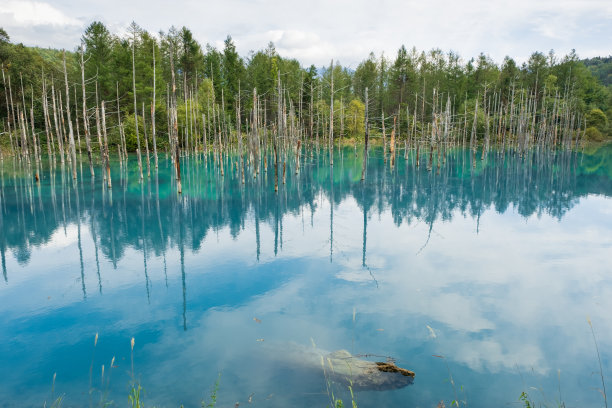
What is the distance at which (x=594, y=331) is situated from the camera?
827cm

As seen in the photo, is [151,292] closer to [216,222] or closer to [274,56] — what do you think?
[216,222]

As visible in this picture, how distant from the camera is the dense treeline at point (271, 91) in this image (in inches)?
1720

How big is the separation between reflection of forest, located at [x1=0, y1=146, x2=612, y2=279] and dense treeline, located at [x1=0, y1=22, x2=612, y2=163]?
30.9 feet

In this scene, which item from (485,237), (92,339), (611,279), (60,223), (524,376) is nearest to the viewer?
(524,376)

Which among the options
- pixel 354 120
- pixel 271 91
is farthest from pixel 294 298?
pixel 354 120

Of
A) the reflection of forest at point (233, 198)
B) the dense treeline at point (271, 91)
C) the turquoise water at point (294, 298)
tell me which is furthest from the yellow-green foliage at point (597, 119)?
the turquoise water at point (294, 298)

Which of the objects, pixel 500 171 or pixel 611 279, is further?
pixel 500 171

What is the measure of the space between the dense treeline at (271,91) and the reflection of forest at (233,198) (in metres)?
9.42

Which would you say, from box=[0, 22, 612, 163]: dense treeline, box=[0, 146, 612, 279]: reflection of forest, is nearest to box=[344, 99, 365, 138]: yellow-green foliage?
box=[0, 22, 612, 163]: dense treeline

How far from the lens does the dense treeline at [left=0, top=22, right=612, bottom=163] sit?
4369 cm

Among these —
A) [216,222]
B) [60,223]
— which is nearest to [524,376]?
[216,222]

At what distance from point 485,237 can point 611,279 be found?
15.4 ft

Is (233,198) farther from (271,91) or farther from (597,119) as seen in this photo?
(597,119)

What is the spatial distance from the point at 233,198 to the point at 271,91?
36713mm
